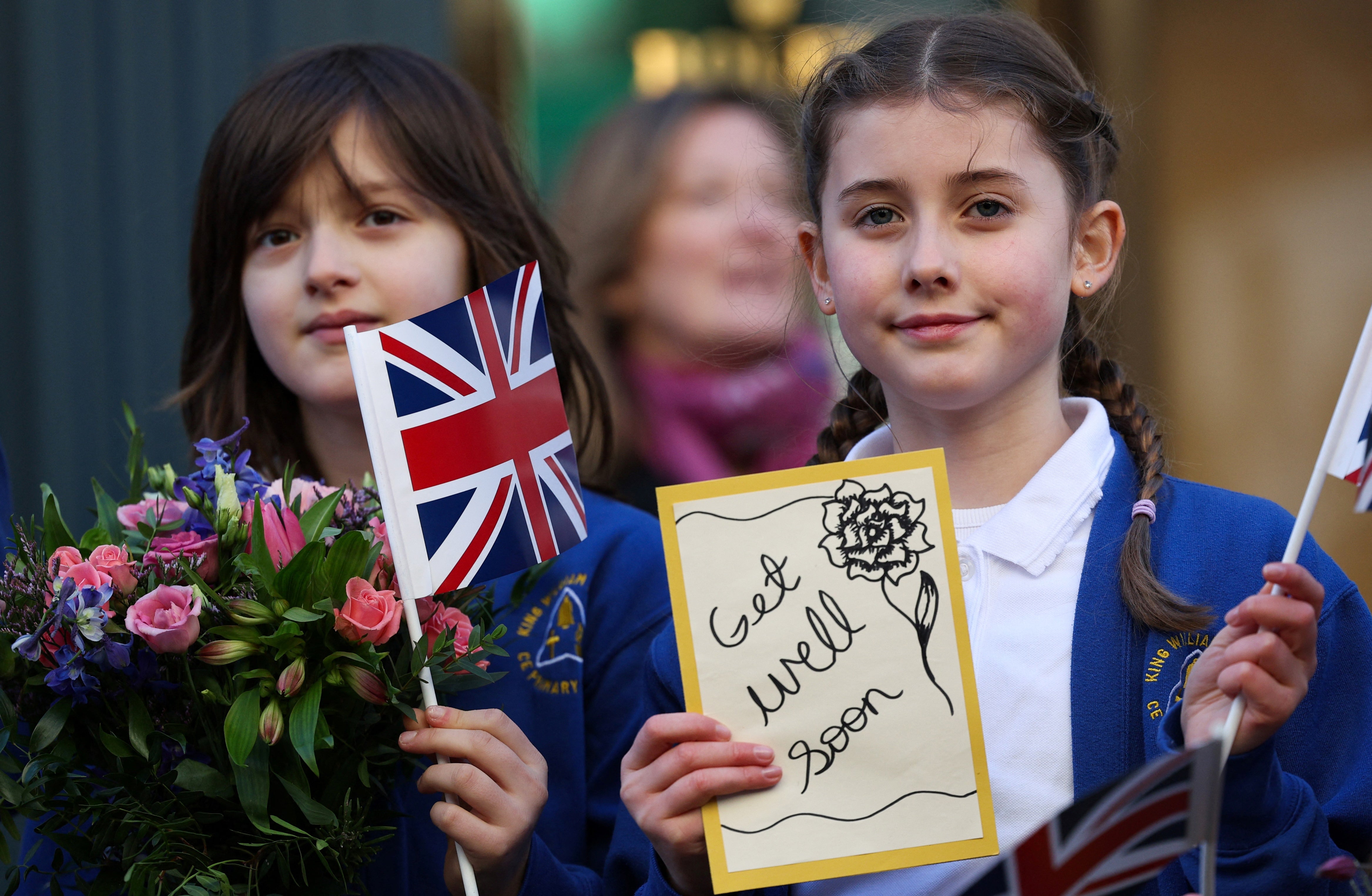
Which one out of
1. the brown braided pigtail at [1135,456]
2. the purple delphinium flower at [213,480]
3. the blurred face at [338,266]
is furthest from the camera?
the blurred face at [338,266]

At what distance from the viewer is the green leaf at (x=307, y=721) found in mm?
1460

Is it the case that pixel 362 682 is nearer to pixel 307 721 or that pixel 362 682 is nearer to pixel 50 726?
pixel 307 721

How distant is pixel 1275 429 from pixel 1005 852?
3.63 metres

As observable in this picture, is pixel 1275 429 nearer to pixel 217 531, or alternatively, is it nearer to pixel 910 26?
pixel 910 26

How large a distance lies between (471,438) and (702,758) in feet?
1.70

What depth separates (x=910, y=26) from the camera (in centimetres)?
188

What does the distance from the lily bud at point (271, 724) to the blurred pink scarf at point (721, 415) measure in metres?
1.83

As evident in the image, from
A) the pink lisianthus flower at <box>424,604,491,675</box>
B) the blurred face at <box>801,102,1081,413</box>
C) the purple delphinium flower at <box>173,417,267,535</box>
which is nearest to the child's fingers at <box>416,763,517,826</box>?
the pink lisianthus flower at <box>424,604,491,675</box>

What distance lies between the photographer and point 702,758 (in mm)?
1459

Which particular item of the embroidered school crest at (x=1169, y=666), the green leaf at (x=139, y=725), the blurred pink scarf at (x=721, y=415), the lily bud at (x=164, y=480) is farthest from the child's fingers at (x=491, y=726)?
the blurred pink scarf at (x=721, y=415)

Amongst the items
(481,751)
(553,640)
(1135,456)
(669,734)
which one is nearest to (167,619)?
(481,751)

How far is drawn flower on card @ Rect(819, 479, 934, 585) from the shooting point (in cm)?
150

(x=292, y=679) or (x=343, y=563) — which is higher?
(x=343, y=563)

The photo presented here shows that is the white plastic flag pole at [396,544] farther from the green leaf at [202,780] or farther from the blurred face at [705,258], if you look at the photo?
the blurred face at [705,258]
